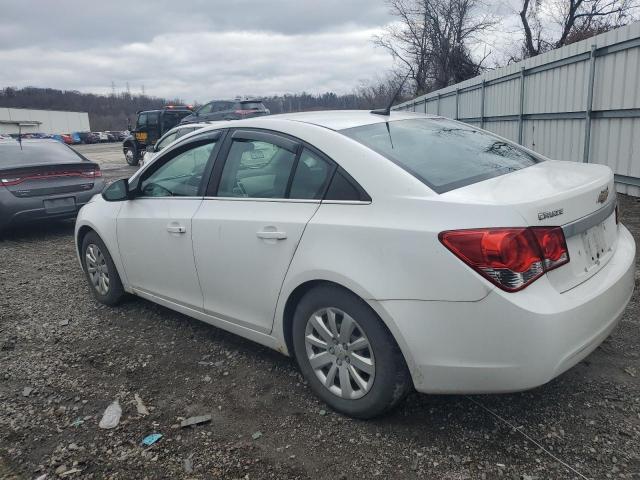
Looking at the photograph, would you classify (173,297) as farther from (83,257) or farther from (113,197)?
(83,257)

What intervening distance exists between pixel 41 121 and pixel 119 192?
101 metres

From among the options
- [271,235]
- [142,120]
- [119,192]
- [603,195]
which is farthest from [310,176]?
[142,120]

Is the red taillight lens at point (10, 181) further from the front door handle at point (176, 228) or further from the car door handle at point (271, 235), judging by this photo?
the car door handle at point (271, 235)

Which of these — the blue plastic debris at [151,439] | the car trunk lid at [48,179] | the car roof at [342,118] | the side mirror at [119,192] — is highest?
the car roof at [342,118]

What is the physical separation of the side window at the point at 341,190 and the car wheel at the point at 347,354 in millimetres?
463

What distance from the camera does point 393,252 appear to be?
244cm

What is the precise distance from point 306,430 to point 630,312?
2.63m

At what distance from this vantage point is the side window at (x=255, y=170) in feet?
10.3

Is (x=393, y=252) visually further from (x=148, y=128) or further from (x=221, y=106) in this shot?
(x=148, y=128)

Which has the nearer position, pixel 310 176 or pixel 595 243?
pixel 595 243

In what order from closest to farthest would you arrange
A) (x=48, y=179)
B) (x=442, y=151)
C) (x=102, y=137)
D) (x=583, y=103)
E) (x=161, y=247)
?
(x=442, y=151), (x=161, y=247), (x=48, y=179), (x=583, y=103), (x=102, y=137)

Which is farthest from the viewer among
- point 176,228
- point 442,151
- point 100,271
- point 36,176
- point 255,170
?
point 36,176


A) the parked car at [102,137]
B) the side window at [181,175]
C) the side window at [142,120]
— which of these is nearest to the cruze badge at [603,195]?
the side window at [181,175]

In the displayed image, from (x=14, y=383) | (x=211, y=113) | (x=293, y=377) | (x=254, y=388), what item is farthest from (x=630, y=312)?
(x=211, y=113)
